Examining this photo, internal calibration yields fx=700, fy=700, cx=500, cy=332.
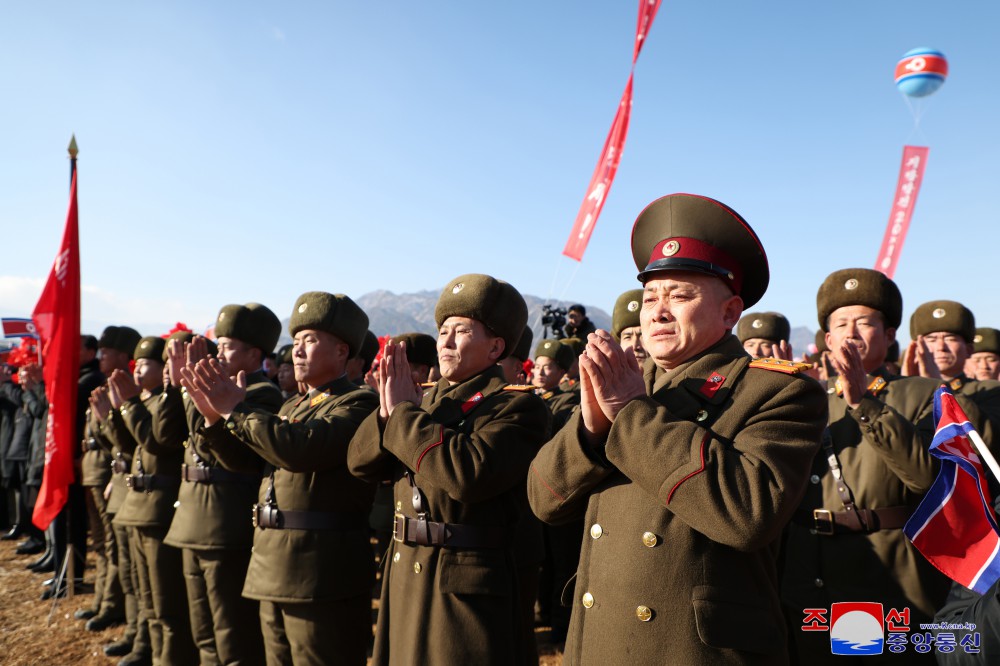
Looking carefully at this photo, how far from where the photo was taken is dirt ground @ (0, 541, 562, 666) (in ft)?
21.4

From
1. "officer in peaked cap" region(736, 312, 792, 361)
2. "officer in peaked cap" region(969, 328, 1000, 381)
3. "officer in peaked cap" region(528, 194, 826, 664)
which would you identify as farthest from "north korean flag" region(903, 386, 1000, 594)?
"officer in peaked cap" region(969, 328, 1000, 381)

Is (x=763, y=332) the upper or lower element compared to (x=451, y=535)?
upper

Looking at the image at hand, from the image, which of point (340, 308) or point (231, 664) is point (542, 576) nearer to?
point (231, 664)

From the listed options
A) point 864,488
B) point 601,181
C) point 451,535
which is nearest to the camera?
point 451,535

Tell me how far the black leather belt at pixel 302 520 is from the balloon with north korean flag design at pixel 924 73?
20802mm

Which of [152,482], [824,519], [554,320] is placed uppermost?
[554,320]

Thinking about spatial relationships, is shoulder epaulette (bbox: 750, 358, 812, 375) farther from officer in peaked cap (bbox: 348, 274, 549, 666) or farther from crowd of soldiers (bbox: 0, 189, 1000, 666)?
officer in peaked cap (bbox: 348, 274, 549, 666)

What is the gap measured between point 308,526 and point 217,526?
45.0 inches

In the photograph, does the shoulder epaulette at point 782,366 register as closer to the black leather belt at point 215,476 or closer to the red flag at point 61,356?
the black leather belt at point 215,476

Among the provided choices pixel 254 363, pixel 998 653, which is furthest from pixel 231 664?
pixel 998 653

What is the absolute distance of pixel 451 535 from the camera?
11.5 ft

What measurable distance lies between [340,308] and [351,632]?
2.10 m

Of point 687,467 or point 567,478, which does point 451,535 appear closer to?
point 567,478

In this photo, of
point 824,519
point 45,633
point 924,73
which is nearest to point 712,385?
point 824,519
